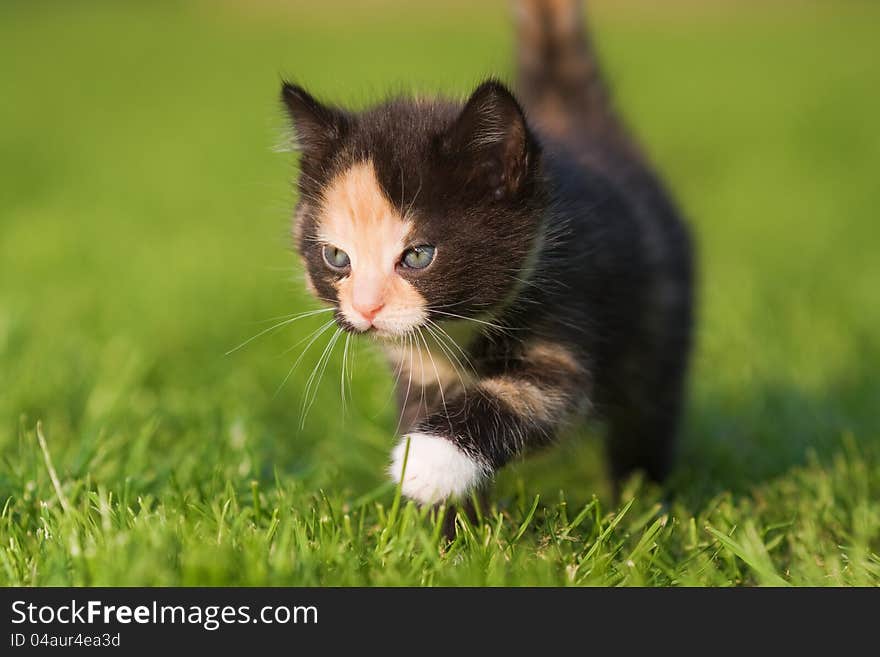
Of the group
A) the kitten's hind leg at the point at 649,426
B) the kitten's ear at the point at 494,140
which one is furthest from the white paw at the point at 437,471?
the kitten's hind leg at the point at 649,426

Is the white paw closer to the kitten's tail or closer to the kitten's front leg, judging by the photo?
the kitten's front leg

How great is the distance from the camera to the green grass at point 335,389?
2291 mm

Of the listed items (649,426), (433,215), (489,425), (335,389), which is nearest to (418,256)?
(433,215)

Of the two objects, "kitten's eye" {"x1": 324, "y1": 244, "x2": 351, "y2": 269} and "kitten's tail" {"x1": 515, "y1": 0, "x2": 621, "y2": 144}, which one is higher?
"kitten's tail" {"x1": 515, "y1": 0, "x2": 621, "y2": 144}

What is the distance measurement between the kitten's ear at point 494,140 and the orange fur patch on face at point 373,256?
0.22 meters

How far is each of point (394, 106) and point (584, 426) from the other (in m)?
1.03

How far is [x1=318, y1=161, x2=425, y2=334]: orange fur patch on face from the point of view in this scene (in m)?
2.42

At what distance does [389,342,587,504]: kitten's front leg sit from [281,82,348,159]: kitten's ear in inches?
29.3

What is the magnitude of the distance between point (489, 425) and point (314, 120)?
3.05 feet

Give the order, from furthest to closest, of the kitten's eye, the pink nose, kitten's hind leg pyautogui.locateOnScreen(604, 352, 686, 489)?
kitten's hind leg pyautogui.locateOnScreen(604, 352, 686, 489), the kitten's eye, the pink nose

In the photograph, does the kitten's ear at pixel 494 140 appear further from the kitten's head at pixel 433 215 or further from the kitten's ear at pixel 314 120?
the kitten's ear at pixel 314 120

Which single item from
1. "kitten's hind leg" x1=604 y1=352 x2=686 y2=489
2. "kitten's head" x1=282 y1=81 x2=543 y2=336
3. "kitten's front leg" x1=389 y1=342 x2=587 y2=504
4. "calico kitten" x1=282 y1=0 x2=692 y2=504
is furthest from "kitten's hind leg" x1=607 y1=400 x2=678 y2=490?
"kitten's head" x1=282 y1=81 x2=543 y2=336

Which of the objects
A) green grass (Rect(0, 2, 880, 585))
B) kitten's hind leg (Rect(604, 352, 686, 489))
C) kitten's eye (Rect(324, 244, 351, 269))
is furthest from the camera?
kitten's hind leg (Rect(604, 352, 686, 489))
